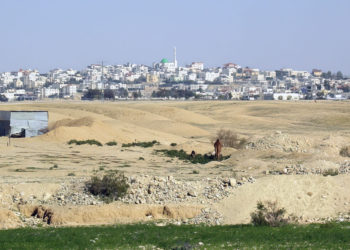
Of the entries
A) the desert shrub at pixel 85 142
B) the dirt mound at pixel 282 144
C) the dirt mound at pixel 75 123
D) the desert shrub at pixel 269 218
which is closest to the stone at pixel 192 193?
the desert shrub at pixel 269 218

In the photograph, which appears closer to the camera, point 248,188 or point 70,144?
point 248,188

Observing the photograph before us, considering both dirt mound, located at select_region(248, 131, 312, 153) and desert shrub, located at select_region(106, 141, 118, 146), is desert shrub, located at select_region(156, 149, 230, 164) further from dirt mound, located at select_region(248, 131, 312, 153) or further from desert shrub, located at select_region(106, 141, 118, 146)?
desert shrub, located at select_region(106, 141, 118, 146)

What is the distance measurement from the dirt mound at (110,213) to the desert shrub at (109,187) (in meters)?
0.69

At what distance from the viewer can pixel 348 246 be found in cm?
1425

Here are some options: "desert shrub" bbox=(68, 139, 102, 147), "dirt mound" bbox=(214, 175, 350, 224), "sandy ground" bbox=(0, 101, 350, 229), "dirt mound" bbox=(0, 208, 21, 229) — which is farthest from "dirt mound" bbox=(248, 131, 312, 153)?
"dirt mound" bbox=(0, 208, 21, 229)

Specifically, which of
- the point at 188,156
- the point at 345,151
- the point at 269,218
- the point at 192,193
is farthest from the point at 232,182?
the point at 345,151

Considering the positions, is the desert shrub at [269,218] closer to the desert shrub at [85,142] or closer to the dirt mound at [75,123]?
the desert shrub at [85,142]

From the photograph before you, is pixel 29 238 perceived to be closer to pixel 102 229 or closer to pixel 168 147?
pixel 102 229

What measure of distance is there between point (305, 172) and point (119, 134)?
24.9 metres

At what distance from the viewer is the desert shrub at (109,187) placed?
2136 cm

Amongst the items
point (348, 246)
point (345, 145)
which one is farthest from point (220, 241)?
point (345, 145)

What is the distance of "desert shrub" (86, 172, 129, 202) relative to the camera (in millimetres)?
21359

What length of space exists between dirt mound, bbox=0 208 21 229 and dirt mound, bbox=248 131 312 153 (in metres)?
19.1

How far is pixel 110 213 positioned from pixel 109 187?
1.25 m
